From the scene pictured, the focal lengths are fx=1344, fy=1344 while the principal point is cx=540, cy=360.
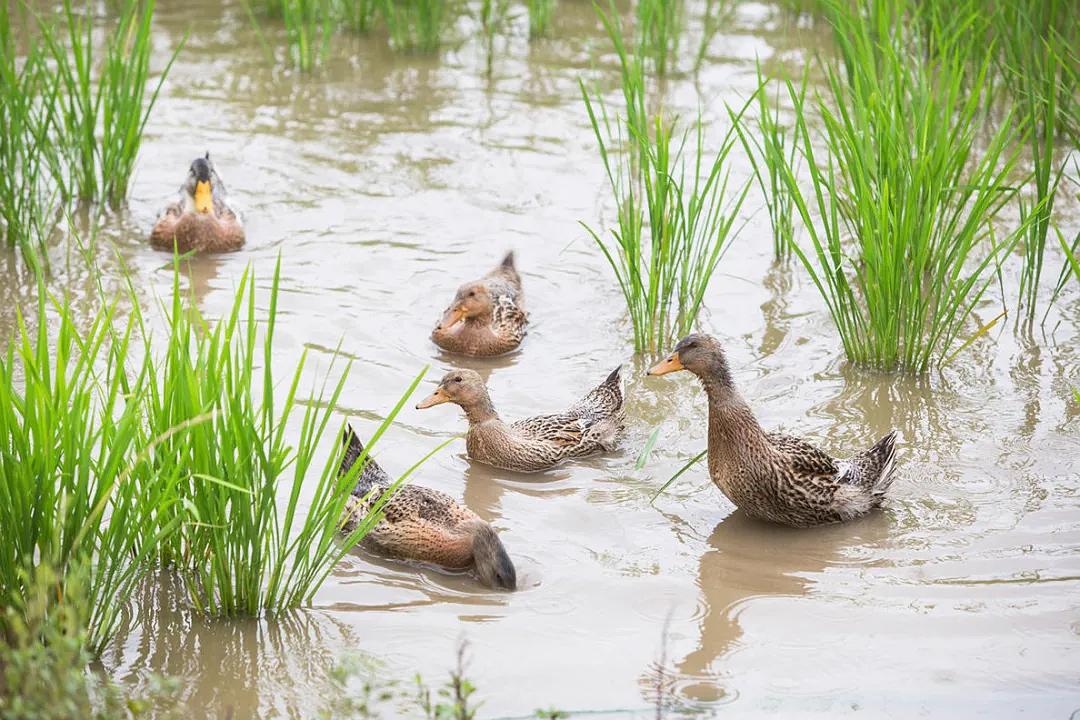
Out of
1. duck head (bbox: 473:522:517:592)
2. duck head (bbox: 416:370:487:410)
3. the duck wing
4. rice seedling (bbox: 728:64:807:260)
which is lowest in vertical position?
duck head (bbox: 473:522:517:592)

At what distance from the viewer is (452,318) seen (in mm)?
6930

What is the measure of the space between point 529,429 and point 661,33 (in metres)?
5.08

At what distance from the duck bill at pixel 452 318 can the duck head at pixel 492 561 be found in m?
2.21

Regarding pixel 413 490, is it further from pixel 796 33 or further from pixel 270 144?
pixel 796 33

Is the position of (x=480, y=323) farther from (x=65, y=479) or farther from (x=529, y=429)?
(x=65, y=479)

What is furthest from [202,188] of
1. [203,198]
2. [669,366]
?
[669,366]

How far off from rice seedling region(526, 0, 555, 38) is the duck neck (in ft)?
19.7

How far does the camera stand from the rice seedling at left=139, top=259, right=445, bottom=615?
153 inches

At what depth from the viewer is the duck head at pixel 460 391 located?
5.95 m

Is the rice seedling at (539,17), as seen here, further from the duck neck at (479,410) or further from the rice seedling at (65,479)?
the rice seedling at (65,479)

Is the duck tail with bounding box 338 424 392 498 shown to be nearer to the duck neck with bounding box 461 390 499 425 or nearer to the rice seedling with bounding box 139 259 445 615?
the duck neck with bounding box 461 390 499 425

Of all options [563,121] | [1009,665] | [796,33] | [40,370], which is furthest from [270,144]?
[1009,665]

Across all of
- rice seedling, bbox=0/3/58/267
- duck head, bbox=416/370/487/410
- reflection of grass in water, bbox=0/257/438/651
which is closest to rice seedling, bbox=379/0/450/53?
rice seedling, bbox=0/3/58/267

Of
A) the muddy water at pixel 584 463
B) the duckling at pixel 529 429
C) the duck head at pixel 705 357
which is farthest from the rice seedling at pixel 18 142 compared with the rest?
the duck head at pixel 705 357
